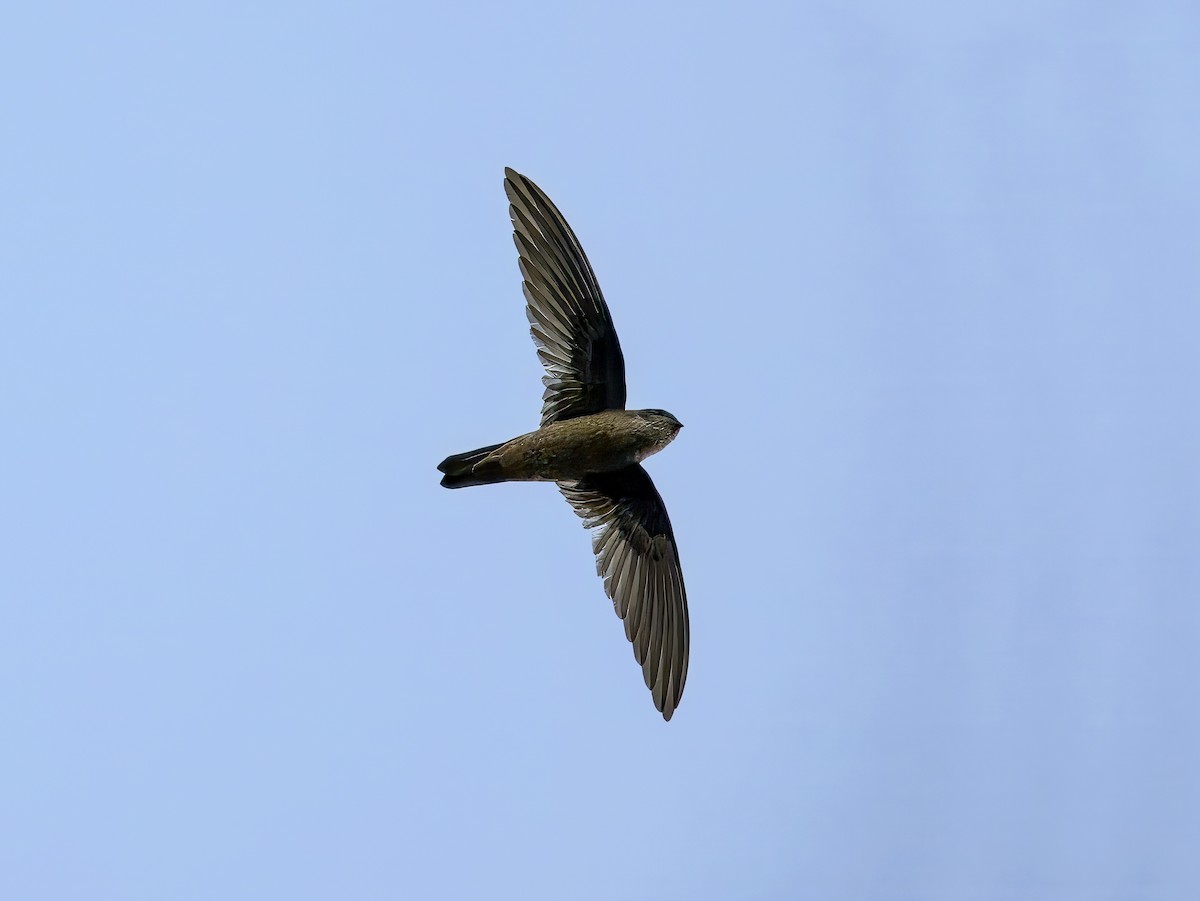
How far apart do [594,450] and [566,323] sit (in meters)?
0.60

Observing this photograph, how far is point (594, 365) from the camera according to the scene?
7004 mm

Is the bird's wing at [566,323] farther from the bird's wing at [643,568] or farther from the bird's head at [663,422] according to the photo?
the bird's wing at [643,568]

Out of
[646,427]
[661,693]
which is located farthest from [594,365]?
[661,693]

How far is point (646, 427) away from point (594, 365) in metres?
0.39

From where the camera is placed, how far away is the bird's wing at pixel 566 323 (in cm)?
694

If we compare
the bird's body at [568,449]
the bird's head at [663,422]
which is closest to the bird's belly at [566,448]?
the bird's body at [568,449]

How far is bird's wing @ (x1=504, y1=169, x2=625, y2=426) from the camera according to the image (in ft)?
22.8

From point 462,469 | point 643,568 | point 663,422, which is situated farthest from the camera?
point 643,568

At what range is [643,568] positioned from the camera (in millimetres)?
7168

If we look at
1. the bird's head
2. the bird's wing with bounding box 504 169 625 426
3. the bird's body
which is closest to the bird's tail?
the bird's body

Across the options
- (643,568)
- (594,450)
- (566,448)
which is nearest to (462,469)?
(566,448)

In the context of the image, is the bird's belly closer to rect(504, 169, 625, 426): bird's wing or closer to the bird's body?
the bird's body

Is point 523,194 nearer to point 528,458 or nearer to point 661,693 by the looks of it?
point 528,458

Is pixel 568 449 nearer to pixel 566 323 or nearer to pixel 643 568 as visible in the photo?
pixel 566 323
